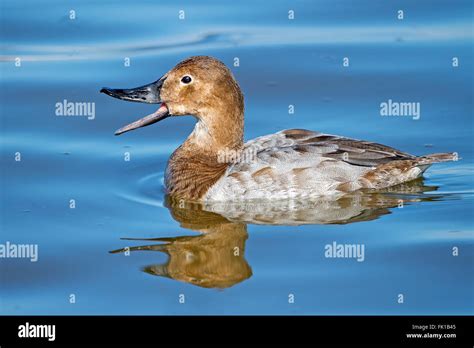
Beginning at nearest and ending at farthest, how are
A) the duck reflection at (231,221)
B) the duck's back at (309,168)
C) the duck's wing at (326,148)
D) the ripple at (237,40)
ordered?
the duck reflection at (231,221), the duck's back at (309,168), the duck's wing at (326,148), the ripple at (237,40)

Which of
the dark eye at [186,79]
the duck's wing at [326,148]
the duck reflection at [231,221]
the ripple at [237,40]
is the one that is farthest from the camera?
the ripple at [237,40]

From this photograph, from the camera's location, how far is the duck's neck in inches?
444

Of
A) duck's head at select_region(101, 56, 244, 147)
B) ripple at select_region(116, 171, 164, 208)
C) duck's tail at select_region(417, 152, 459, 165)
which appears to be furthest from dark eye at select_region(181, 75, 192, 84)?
duck's tail at select_region(417, 152, 459, 165)

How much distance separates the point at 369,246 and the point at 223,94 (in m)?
2.45

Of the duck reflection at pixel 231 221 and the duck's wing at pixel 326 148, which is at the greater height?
the duck's wing at pixel 326 148

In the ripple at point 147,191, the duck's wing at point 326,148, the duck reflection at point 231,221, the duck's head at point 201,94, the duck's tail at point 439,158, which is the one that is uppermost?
the duck's head at point 201,94

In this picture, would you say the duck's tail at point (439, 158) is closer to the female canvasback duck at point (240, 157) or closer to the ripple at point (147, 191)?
the female canvasback duck at point (240, 157)

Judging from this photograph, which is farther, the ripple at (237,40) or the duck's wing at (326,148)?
the ripple at (237,40)

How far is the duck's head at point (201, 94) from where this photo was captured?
11242 millimetres

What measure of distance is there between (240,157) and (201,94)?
767 mm

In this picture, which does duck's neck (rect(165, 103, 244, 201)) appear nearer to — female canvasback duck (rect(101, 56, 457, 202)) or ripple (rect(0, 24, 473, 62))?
female canvasback duck (rect(101, 56, 457, 202))

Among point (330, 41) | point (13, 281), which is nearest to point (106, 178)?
point (13, 281)

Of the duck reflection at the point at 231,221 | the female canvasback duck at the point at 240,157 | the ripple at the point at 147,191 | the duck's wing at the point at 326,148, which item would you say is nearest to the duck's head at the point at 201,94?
the female canvasback duck at the point at 240,157

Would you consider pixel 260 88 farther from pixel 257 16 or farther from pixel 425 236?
pixel 425 236
